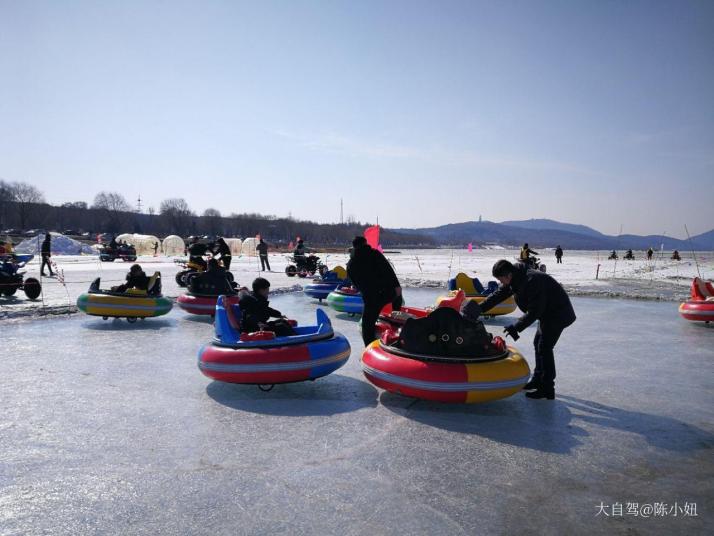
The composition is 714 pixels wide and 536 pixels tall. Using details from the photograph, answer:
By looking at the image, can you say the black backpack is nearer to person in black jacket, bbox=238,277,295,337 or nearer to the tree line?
person in black jacket, bbox=238,277,295,337

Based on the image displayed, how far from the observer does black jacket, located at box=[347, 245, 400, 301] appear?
22.5 feet

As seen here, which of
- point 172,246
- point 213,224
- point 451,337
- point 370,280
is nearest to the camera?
point 451,337

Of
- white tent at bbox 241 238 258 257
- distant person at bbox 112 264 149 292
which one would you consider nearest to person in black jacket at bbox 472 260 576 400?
distant person at bbox 112 264 149 292

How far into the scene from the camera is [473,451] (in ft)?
13.7

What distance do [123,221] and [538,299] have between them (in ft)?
392

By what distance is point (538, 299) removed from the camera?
545 cm

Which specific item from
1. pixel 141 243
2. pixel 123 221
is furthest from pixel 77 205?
pixel 141 243

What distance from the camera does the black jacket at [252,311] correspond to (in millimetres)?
6207

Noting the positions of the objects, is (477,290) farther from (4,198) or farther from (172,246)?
(4,198)

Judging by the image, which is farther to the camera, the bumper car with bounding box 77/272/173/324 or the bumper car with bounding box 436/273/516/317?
the bumper car with bounding box 436/273/516/317

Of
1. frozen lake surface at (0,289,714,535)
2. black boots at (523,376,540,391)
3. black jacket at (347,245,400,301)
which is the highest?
black jacket at (347,245,400,301)

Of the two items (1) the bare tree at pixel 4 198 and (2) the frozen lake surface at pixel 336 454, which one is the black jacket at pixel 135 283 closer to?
(2) the frozen lake surface at pixel 336 454

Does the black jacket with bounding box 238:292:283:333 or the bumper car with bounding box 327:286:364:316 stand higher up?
the black jacket with bounding box 238:292:283:333

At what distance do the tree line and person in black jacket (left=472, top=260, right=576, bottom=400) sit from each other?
8849 cm
